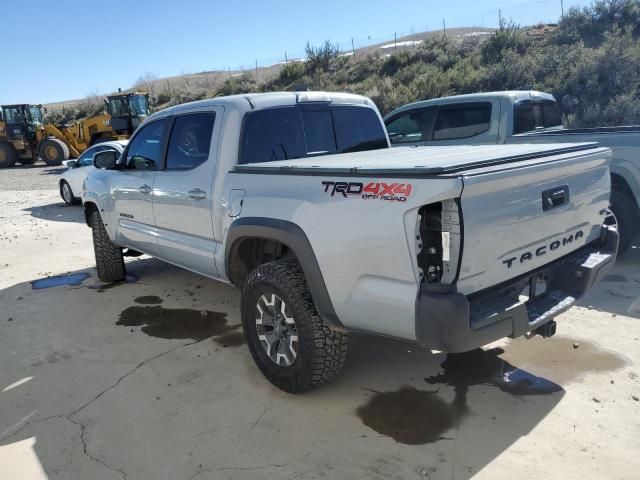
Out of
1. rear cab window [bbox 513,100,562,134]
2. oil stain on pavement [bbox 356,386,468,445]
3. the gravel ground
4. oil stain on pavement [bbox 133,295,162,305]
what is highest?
rear cab window [bbox 513,100,562,134]

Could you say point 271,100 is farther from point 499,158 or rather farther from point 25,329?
point 25,329

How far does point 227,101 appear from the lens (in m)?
4.18

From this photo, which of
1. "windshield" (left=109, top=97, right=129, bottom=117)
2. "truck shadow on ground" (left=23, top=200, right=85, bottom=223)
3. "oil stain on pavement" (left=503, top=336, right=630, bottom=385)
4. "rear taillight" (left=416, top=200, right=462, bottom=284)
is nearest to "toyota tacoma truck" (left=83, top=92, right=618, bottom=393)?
"rear taillight" (left=416, top=200, right=462, bottom=284)

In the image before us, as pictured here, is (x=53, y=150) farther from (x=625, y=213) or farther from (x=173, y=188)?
(x=625, y=213)

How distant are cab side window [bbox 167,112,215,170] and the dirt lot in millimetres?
1504

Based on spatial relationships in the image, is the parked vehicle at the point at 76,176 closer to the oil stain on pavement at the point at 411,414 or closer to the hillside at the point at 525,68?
the hillside at the point at 525,68

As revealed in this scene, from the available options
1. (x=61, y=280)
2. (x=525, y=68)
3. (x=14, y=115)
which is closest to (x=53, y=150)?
(x=14, y=115)

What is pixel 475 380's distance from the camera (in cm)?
361

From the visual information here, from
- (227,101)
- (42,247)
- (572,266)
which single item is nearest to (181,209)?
(227,101)

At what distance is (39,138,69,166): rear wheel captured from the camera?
22.6m

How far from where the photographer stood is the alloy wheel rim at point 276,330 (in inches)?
136

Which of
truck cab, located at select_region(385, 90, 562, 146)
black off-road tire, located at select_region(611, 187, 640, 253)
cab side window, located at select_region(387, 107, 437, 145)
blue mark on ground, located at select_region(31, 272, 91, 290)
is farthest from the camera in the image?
cab side window, located at select_region(387, 107, 437, 145)

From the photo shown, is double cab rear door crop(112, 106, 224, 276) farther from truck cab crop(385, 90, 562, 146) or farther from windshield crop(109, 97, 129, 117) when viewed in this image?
windshield crop(109, 97, 129, 117)

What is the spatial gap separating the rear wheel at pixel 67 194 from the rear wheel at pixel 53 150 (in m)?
11.7
